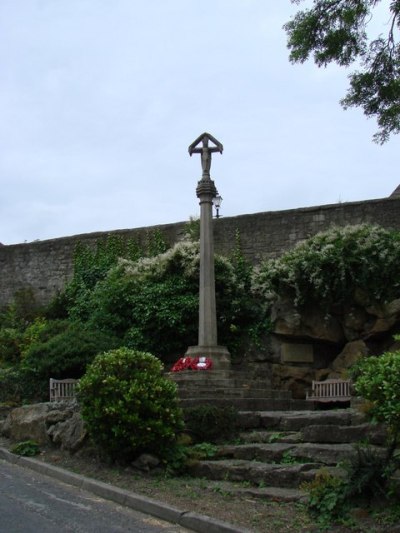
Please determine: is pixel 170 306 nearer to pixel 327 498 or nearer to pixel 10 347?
pixel 10 347

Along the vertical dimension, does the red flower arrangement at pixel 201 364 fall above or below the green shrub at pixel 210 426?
above

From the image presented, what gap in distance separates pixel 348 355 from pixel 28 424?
6.10 m

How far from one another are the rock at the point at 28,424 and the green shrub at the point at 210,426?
2.30 meters

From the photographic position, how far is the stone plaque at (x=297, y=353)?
12.7 m

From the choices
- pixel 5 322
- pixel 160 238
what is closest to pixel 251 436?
pixel 160 238

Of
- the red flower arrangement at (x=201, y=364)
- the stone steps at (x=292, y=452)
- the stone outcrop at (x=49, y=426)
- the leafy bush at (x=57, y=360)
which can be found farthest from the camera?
the leafy bush at (x=57, y=360)

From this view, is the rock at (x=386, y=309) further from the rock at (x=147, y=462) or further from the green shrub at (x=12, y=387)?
the green shrub at (x=12, y=387)

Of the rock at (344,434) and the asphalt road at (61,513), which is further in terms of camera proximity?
the rock at (344,434)

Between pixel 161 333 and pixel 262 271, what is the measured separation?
8.00 feet

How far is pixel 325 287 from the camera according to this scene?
1190cm

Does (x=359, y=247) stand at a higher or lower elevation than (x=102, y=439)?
higher

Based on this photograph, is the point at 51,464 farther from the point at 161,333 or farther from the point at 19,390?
the point at 161,333

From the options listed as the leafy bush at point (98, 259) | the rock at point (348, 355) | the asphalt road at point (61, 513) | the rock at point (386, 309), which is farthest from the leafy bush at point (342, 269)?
the asphalt road at point (61, 513)

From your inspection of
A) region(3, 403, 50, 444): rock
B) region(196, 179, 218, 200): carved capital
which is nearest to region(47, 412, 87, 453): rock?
region(3, 403, 50, 444): rock
